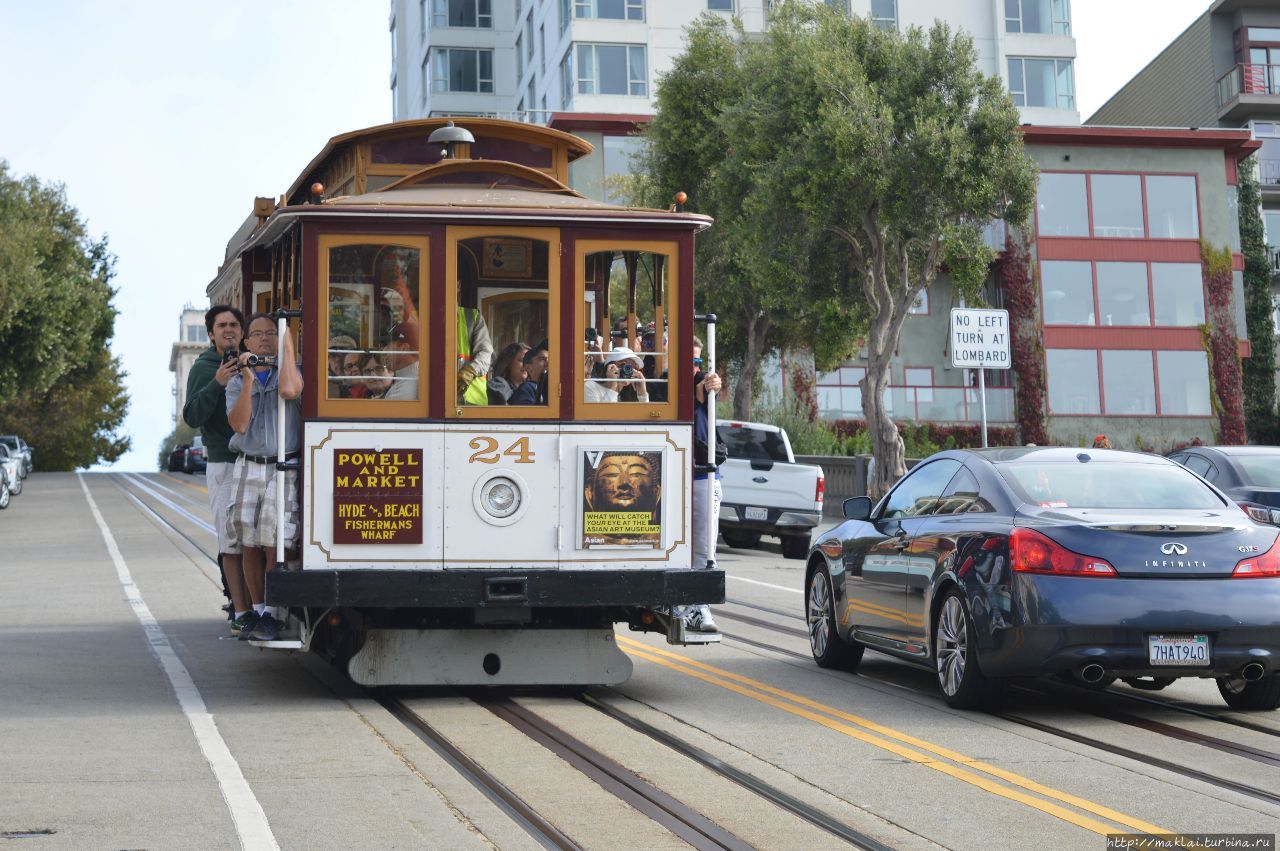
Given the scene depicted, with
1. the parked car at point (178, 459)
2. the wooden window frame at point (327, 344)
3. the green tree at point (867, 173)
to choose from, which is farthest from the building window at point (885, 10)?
the wooden window frame at point (327, 344)

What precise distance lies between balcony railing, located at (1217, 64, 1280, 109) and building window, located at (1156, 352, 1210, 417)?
12.5m

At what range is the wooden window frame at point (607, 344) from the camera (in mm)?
9930

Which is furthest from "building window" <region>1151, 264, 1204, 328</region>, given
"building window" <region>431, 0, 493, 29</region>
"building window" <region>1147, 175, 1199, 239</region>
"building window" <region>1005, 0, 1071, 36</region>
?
"building window" <region>431, 0, 493, 29</region>

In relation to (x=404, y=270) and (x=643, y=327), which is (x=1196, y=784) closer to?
(x=643, y=327)

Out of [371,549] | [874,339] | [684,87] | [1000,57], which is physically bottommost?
[371,549]

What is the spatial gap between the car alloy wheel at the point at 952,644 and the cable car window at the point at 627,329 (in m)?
2.04

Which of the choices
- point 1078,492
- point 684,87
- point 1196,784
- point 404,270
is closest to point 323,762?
point 404,270

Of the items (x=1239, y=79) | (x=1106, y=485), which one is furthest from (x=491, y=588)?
(x=1239, y=79)

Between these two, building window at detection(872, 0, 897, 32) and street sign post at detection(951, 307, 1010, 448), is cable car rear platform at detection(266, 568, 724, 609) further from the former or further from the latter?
building window at detection(872, 0, 897, 32)

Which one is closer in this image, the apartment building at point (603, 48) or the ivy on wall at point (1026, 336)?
the ivy on wall at point (1026, 336)

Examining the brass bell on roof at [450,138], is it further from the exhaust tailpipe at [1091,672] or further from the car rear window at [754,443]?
the car rear window at [754,443]

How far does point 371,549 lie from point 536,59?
188ft

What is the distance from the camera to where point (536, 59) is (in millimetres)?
64750

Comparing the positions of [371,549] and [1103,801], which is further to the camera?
[371,549]
